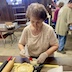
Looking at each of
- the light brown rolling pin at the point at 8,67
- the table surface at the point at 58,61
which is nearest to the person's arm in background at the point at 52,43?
the table surface at the point at 58,61

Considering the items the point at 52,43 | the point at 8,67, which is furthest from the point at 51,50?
the point at 8,67

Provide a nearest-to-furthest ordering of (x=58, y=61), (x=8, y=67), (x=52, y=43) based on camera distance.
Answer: (x=8, y=67) → (x=58, y=61) → (x=52, y=43)

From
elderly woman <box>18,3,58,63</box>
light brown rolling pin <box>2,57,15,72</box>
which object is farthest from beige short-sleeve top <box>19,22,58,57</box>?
light brown rolling pin <box>2,57,15,72</box>

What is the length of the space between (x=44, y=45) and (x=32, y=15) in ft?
1.30

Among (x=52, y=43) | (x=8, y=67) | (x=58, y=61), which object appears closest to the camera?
(x=8, y=67)

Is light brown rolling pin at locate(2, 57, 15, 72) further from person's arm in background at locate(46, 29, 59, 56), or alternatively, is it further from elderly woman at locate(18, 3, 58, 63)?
person's arm in background at locate(46, 29, 59, 56)

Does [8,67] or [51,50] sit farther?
[51,50]

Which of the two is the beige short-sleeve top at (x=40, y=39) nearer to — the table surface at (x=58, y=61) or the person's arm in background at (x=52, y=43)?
the person's arm in background at (x=52, y=43)

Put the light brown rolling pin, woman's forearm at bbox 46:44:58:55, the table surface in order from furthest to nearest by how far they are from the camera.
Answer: woman's forearm at bbox 46:44:58:55 < the table surface < the light brown rolling pin

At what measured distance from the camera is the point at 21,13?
542 centimetres

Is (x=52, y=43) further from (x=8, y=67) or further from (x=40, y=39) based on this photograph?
(x=8, y=67)

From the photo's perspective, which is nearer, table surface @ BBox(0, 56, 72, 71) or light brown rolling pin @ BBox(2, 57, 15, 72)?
light brown rolling pin @ BBox(2, 57, 15, 72)

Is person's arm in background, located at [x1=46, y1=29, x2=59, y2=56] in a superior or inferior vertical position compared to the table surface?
superior

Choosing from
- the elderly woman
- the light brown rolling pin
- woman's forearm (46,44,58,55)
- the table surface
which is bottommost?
the table surface
